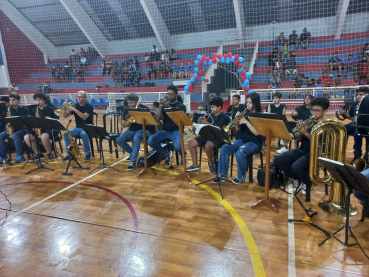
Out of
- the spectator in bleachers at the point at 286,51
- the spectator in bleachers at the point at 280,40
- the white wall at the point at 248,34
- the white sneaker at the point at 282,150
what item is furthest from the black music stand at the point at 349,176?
the white wall at the point at 248,34

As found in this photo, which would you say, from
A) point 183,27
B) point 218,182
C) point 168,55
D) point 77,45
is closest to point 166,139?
point 218,182

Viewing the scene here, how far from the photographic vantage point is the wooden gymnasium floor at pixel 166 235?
236 cm

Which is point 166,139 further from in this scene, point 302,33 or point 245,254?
point 302,33

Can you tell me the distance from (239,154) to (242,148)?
121mm

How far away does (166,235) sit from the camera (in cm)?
286

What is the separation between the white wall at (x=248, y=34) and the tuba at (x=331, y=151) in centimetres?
1326

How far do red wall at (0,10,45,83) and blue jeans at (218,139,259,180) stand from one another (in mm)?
19210

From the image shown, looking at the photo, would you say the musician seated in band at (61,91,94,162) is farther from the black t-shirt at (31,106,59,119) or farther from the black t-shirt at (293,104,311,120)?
the black t-shirt at (293,104,311,120)

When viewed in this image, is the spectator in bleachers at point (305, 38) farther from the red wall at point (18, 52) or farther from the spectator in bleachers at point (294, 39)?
the red wall at point (18, 52)

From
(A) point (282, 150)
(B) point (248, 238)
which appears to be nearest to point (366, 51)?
(A) point (282, 150)

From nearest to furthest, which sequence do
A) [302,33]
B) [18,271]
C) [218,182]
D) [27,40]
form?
1. [18,271]
2. [218,182]
3. [302,33]
4. [27,40]

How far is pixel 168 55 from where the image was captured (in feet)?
52.5

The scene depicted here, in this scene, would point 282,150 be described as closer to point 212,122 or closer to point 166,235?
point 212,122

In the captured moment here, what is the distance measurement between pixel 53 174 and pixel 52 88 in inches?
560
